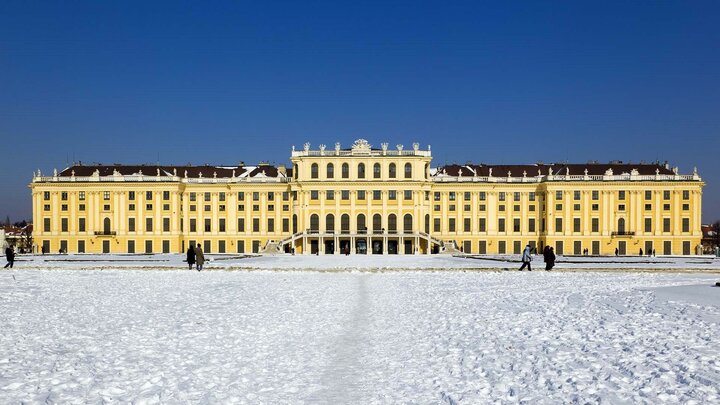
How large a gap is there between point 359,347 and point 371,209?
7447cm

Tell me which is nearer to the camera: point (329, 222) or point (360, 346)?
point (360, 346)

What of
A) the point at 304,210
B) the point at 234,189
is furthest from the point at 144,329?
the point at 234,189

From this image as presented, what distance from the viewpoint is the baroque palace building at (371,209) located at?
88.0 meters

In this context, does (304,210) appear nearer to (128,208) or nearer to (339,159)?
(339,159)

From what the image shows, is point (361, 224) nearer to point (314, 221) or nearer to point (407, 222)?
point (407, 222)

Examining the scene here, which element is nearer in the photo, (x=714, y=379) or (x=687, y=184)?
(x=714, y=379)

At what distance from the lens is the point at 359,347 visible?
13.6 meters

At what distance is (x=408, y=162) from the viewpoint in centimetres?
8881

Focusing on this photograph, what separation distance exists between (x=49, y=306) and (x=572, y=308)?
1542cm

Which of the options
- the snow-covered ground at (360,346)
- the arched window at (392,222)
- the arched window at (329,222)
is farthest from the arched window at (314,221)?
the snow-covered ground at (360,346)

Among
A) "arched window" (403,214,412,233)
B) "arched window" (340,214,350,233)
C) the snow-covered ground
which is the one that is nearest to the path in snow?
the snow-covered ground

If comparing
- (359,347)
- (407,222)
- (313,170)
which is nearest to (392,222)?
(407,222)

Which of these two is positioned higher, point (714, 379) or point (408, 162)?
point (408, 162)

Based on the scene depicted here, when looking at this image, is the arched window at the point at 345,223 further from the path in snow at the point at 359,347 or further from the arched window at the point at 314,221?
the path in snow at the point at 359,347
